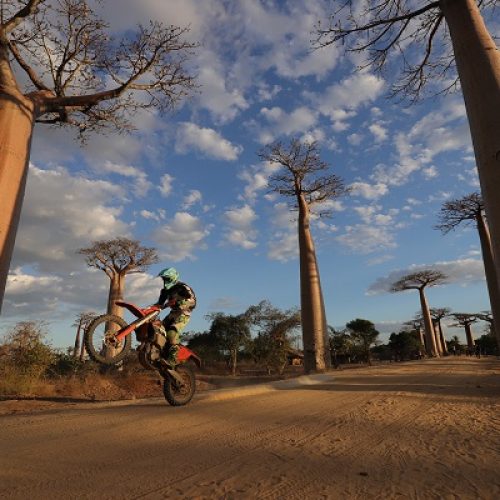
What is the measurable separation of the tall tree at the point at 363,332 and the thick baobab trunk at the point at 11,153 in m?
31.4

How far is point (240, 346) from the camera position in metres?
28.6

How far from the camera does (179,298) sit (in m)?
4.51

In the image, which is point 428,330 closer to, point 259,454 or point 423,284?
point 423,284

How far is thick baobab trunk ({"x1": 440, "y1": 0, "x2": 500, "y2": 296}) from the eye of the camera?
509cm

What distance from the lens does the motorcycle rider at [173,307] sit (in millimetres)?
4355

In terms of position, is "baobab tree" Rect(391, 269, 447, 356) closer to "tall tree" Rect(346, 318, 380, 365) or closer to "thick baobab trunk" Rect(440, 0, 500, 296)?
"tall tree" Rect(346, 318, 380, 365)

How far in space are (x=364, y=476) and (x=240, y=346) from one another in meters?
27.4

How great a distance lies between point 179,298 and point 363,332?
3272 cm

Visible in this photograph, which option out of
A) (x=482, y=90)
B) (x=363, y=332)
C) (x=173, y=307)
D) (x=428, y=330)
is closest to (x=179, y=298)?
(x=173, y=307)

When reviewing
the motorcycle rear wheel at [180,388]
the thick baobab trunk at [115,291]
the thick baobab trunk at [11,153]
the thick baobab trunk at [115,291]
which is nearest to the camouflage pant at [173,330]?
the motorcycle rear wheel at [180,388]

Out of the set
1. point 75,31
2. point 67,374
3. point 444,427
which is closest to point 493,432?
point 444,427

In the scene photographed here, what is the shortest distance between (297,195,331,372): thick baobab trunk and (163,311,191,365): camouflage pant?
9478 millimetres

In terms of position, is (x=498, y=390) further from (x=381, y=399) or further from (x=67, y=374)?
(x=67, y=374)

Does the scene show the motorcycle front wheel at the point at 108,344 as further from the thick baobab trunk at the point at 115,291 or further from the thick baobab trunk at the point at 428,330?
the thick baobab trunk at the point at 428,330
